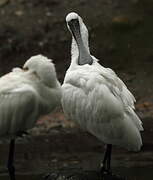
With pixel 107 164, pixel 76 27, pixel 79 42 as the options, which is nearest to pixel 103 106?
pixel 107 164

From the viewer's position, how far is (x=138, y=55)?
1867cm

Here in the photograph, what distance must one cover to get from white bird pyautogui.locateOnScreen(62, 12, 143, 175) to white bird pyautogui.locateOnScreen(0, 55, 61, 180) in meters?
1.40

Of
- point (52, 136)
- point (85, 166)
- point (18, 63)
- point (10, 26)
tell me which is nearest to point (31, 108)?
point (85, 166)

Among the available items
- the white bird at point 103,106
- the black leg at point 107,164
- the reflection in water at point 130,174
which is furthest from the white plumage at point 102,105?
the reflection in water at point 130,174

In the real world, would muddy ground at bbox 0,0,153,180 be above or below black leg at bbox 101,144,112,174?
Result: above

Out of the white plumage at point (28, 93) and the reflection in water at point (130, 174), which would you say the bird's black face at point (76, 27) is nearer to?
the reflection in water at point (130, 174)

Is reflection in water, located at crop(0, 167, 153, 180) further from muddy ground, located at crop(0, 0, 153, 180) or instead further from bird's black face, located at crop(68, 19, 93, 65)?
bird's black face, located at crop(68, 19, 93, 65)

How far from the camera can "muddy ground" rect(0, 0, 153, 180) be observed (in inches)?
564

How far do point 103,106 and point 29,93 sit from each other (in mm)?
1824

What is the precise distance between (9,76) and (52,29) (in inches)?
379

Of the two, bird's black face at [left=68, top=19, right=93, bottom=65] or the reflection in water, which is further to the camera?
bird's black face at [left=68, top=19, right=93, bottom=65]

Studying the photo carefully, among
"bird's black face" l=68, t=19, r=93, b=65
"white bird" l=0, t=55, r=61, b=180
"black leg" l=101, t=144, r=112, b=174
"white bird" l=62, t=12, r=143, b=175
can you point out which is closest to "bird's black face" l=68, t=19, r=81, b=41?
"bird's black face" l=68, t=19, r=93, b=65

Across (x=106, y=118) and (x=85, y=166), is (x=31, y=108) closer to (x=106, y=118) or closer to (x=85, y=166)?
(x=106, y=118)

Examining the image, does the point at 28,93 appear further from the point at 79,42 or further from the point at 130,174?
the point at 79,42
